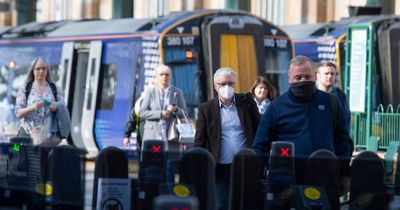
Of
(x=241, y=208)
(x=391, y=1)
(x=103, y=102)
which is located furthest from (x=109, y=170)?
(x=391, y=1)

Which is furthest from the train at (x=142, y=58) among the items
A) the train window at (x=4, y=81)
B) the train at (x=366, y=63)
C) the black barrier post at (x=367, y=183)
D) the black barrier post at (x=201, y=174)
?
the black barrier post at (x=367, y=183)

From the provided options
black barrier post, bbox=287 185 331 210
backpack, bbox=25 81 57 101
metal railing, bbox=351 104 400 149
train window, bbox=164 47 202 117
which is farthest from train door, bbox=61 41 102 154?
black barrier post, bbox=287 185 331 210

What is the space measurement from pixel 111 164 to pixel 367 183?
6.71ft

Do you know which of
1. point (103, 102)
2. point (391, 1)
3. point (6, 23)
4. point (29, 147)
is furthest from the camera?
point (6, 23)

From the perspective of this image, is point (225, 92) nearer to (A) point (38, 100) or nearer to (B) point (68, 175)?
(B) point (68, 175)

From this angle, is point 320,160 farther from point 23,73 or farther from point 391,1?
point 391,1

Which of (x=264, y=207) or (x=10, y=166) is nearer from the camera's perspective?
(x=264, y=207)

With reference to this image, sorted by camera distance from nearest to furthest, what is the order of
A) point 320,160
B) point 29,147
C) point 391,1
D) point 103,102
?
1. point 320,160
2. point 29,147
3. point 103,102
4. point 391,1

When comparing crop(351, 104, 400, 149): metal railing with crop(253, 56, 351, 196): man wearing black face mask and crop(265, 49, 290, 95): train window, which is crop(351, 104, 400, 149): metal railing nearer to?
crop(265, 49, 290, 95): train window

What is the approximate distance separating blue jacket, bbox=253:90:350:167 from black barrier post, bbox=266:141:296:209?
0.19m

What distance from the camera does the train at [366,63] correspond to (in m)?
29.2

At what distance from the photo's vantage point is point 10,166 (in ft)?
43.8

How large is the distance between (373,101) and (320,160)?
19.2 m

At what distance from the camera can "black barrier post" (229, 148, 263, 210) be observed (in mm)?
11570
